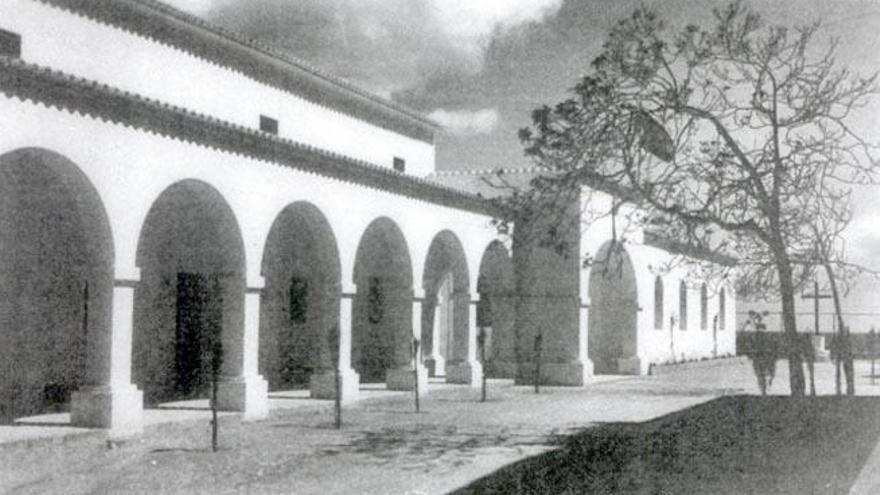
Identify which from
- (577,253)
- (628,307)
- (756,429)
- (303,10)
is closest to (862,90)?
(756,429)

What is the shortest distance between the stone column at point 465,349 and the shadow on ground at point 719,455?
786cm

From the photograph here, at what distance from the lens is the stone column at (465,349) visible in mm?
21625

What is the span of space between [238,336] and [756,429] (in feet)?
23.9

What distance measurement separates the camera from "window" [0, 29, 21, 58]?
14.0 m

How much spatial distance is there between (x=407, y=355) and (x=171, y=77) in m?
6.62

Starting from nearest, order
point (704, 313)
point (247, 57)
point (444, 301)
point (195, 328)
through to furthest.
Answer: point (195, 328) → point (247, 57) → point (444, 301) → point (704, 313)

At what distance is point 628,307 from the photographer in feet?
90.6

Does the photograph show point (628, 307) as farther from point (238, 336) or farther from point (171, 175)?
point (171, 175)

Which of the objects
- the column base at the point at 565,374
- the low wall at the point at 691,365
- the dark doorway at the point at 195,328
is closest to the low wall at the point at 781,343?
the low wall at the point at 691,365

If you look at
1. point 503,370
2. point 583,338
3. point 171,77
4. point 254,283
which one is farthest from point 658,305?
point 254,283

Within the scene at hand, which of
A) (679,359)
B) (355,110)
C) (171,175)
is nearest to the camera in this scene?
(171,175)

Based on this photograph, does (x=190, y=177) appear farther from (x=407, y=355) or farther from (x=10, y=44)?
(x=407, y=355)

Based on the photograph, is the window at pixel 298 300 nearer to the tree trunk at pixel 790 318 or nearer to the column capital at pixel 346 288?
the column capital at pixel 346 288

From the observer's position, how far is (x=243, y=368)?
14938mm
